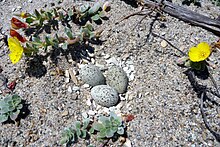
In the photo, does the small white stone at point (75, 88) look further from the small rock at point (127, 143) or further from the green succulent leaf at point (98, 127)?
the small rock at point (127, 143)

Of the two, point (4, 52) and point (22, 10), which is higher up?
point (22, 10)

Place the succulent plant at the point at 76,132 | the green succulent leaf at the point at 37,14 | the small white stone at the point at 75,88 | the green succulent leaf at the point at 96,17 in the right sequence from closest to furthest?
the succulent plant at the point at 76,132
the small white stone at the point at 75,88
the green succulent leaf at the point at 37,14
the green succulent leaf at the point at 96,17

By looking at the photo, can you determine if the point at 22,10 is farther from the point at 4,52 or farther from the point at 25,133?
the point at 25,133

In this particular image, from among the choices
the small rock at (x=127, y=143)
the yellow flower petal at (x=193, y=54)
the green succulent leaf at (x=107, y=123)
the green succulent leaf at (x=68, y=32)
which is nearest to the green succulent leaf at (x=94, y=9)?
the green succulent leaf at (x=68, y=32)

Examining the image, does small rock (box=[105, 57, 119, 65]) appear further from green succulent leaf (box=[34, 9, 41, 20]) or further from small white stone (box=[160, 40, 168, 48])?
green succulent leaf (box=[34, 9, 41, 20])

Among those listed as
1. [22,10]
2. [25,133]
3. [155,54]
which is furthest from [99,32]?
[25,133]

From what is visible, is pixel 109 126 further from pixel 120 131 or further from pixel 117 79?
pixel 117 79

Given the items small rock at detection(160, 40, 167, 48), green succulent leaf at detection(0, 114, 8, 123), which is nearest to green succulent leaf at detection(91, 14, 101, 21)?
small rock at detection(160, 40, 167, 48)
